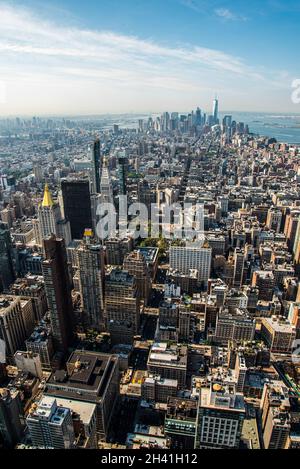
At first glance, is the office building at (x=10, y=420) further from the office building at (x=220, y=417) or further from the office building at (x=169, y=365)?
A: the office building at (x=220, y=417)

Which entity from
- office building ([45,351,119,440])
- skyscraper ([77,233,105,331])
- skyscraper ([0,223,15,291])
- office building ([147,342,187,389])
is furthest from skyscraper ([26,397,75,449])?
skyscraper ([0,223,15,291])

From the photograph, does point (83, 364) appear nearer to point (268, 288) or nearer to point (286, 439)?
point (286, 439)

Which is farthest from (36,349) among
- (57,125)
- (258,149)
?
(57,125)

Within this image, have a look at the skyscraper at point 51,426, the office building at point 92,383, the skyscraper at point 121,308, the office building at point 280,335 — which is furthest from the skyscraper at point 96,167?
the skyscraper at point 51,426


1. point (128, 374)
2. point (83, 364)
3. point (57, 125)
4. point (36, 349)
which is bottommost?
point (128, 374)

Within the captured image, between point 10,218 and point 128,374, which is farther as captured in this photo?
point 10,218

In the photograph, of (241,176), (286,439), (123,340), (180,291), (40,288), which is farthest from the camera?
(241,176)

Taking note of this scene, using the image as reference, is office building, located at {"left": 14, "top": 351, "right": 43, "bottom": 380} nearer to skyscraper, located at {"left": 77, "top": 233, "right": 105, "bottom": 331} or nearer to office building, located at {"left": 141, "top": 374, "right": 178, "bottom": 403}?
skyscraper, located at {"left": 77, "top": 233, "right": 105, "bottom": 331}

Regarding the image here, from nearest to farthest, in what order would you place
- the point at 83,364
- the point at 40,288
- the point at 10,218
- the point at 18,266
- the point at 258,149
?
the point at 83,364
the point at 40,288
the point at 18,266
the point at 10,218
the point at 258,149
